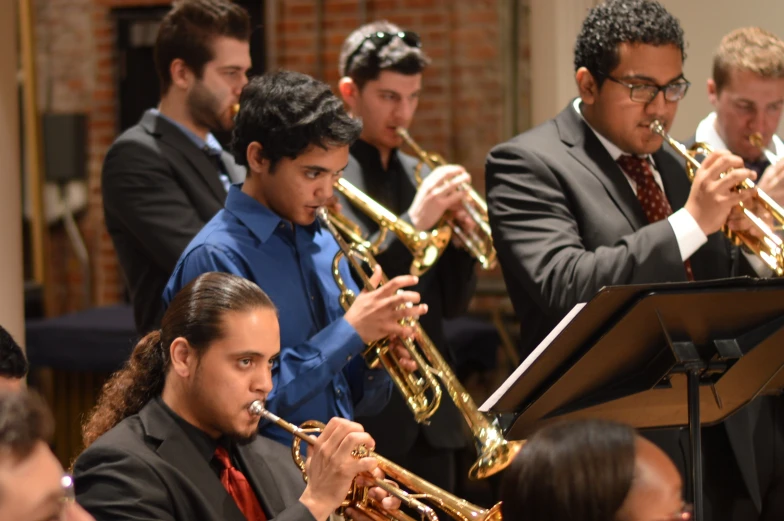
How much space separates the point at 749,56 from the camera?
3266 mm

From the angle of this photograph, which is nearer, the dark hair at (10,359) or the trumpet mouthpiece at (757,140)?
the dark hair at (10,359)

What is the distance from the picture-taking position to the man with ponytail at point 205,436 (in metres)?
1.98

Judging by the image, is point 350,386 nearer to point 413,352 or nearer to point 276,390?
point 413,352

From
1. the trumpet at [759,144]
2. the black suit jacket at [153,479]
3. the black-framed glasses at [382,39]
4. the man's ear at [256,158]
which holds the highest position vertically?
the black-framed glasses at [382,39]

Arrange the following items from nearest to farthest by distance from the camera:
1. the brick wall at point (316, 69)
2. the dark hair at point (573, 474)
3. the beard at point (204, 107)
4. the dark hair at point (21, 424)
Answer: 1. the dark hair at point (21, 424)
2. the dark hair at point (573, 474)
3. the beard at point (204, 107)
4. the brick wall at point (316, 69)

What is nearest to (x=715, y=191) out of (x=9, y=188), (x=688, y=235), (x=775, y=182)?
(x=688, y=235)

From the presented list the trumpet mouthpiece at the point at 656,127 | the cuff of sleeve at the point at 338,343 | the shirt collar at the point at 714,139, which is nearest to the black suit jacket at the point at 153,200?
the cuff of sleeve at the point at 338,343

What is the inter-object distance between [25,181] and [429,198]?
345cm

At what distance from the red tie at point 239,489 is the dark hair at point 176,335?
7.1 inches

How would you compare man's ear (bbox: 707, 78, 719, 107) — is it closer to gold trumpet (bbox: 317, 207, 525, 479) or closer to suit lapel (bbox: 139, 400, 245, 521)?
gold trumpet (bbox: 317, 207, 525, 479)

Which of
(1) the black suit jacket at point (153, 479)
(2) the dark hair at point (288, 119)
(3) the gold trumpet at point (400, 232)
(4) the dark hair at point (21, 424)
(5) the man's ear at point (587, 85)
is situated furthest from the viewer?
(3) the gold trumpet at point (400, 232)

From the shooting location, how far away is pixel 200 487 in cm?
204

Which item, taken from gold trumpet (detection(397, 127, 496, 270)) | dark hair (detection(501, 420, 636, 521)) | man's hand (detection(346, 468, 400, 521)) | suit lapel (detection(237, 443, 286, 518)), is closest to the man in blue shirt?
suit lapel (detection(237, 443, 286, 518))

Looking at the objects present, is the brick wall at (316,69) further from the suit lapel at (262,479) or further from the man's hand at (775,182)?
the suit lapel at (262,479)
